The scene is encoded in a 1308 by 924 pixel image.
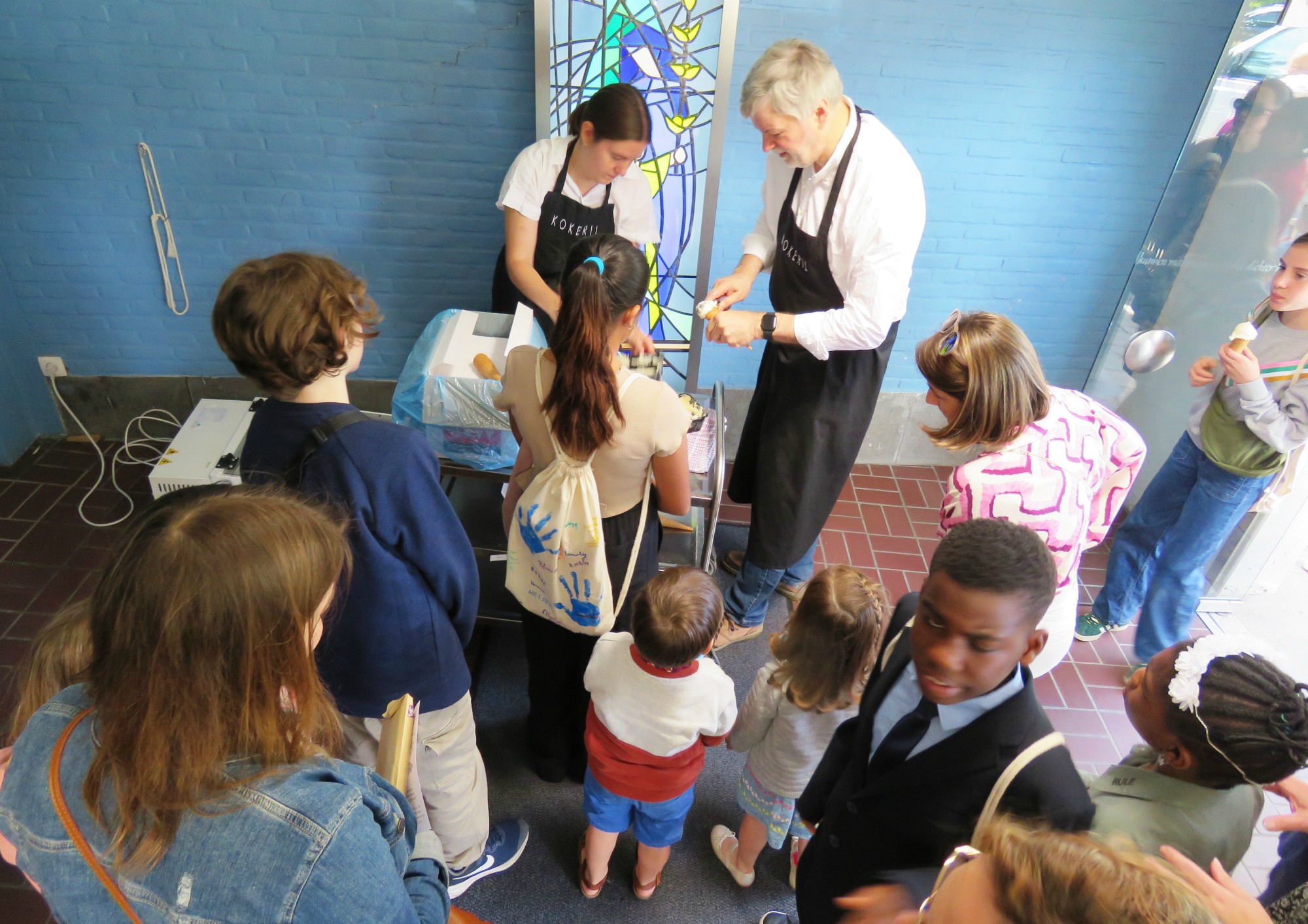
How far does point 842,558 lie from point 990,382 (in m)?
1.79

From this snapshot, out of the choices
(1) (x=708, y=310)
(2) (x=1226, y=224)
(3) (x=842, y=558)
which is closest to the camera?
(1) (x=708, y=310)

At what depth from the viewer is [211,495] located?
3.24 ft

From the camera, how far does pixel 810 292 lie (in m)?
2.49

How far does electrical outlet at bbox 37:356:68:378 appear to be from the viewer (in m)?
3.60

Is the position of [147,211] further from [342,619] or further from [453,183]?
[342,619]

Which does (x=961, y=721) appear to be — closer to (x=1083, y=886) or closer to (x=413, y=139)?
(x=1083, y=886)

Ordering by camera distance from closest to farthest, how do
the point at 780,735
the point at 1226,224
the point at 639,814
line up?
the point at 780,735 → the point at 639,814 → the point at 1226,224

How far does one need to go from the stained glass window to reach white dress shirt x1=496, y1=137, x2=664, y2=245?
0.27 m

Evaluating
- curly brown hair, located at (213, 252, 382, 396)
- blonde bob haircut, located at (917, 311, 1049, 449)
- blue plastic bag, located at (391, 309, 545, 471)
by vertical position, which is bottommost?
blue plastic bag, located at (391, 309, 545, 471)

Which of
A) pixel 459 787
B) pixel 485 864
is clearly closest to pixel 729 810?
pixel 485 864

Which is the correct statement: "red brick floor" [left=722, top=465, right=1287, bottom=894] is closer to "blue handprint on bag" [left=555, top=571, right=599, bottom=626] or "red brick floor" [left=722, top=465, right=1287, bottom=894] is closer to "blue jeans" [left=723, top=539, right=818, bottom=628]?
"blue jeans" [left=723, top=539, right=818, bottom=628]

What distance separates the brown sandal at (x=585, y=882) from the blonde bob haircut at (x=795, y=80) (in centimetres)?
212

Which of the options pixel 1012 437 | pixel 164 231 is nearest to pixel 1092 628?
pixel 1012 437

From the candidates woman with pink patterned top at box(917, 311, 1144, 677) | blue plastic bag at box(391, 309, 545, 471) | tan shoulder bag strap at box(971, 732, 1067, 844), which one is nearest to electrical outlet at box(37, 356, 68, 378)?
blue plastic bag at box(391, 309, 545, 471)
